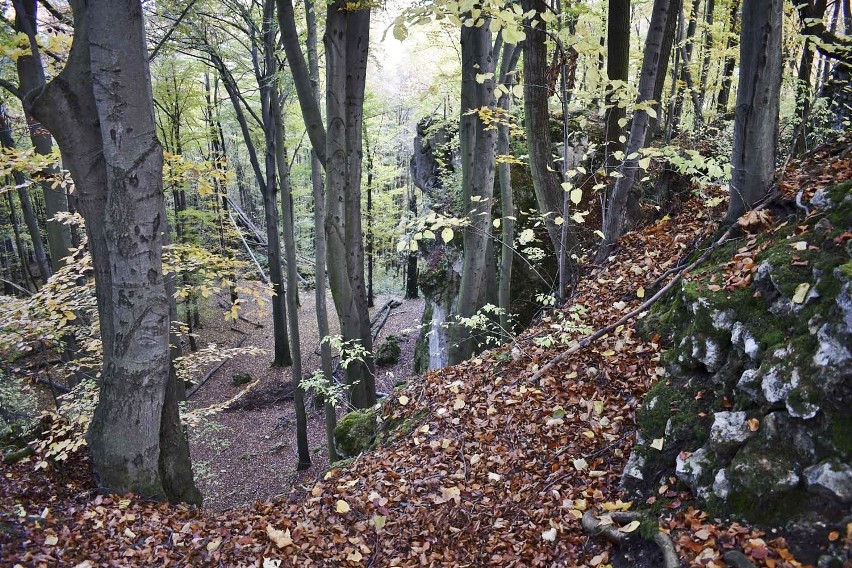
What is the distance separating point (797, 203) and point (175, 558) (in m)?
4.96

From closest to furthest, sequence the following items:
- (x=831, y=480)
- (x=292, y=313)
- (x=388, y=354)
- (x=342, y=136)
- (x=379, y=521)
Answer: (x=831, y=480), (x=379, y=521), (x=342, y=136), (x=292, y=313), (x=388, y=354)

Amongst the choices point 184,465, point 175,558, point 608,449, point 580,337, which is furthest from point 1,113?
point 608,449

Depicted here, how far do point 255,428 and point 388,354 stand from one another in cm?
426

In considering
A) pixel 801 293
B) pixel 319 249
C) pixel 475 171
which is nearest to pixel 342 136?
pixel 475 171

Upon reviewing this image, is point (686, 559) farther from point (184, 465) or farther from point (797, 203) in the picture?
point (184, 465)

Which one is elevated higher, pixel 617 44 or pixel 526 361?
pixel 617 44

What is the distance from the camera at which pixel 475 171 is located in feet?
21.2

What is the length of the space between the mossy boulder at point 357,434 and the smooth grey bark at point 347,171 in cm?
180

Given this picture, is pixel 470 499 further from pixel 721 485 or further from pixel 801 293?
pixel 801 293

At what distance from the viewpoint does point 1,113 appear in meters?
10.8

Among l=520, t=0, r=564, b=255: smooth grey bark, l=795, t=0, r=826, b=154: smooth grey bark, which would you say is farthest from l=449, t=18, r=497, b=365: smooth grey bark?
l=795, t=0, r=826, b=154: smooth grey bark

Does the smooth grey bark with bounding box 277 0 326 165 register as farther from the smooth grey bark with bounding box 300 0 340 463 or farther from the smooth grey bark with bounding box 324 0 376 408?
the smooth grey bark with bounding box 300 0 340 463

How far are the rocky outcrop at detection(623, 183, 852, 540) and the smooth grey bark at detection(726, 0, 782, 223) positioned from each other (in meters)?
0.68

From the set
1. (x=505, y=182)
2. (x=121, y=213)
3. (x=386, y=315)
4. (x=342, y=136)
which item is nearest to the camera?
(x=121, y=213)
